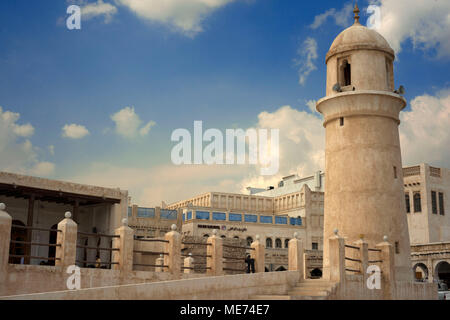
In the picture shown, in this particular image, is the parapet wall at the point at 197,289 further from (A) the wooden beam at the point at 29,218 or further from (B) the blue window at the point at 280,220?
(B) the blue window at the point at 280,220

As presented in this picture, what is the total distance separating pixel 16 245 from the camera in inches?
1029

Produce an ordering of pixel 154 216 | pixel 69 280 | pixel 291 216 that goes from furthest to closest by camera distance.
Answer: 1. pixel 291 216
2. pixel 154 216
3. pixel 69 280

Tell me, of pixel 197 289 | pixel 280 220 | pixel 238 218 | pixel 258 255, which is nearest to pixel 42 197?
pixel 258 255

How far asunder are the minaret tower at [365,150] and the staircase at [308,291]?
146 inches

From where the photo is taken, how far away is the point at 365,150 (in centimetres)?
2136

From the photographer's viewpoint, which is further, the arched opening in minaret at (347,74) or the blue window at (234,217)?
the blue window at (234,217)

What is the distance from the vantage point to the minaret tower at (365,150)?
21.0 meters

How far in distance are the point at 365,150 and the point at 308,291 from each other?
6917mm

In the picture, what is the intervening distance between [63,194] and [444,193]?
49.1m

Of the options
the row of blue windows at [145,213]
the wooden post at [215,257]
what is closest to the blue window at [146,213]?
the row of blue windows at [145,213]

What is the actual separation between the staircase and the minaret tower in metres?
3.71
